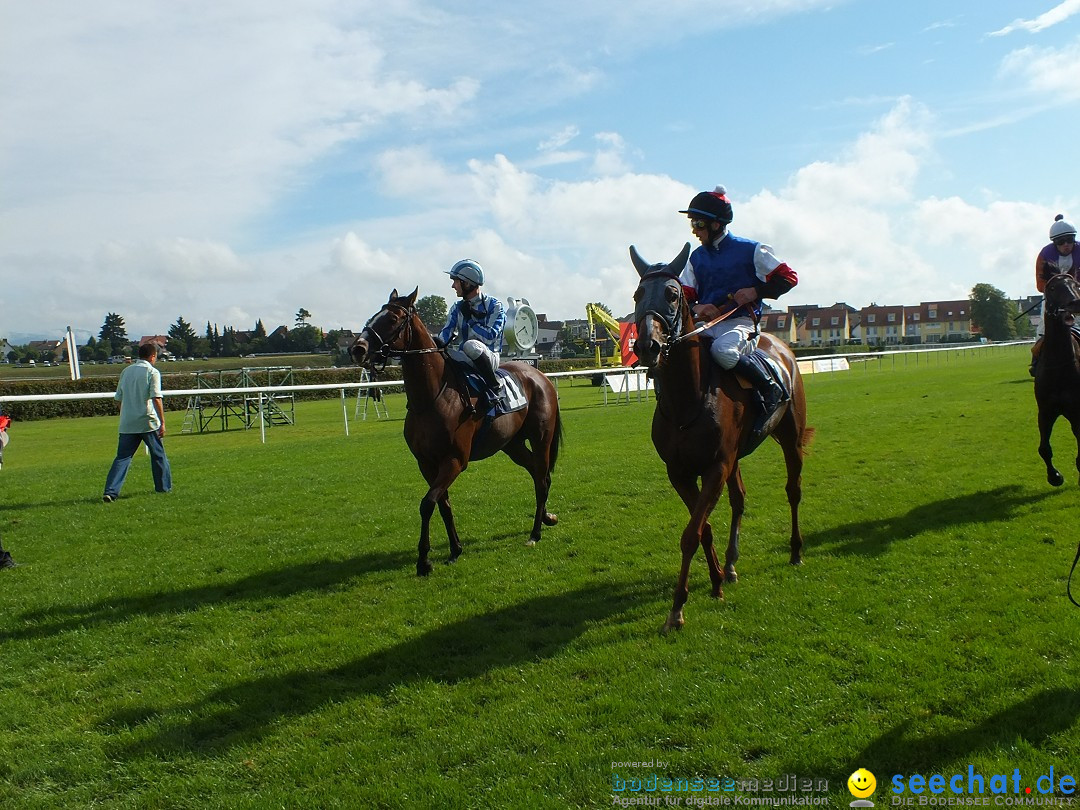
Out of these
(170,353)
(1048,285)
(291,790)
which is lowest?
(291,790)

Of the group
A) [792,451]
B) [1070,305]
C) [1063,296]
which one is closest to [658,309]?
[792,451]

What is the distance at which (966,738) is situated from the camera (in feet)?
10.6

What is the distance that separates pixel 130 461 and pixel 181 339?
264ft

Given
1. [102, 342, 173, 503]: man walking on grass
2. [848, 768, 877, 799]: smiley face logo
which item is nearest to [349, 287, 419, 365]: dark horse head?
[848, 768, 877, 799]: smiley face logo

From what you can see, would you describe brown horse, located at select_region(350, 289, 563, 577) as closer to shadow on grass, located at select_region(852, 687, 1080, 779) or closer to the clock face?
shadow on grass, located at select_region(852, 687, 1080, 779)

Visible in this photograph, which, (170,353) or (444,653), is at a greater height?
(170,353)

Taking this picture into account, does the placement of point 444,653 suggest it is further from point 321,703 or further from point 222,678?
point 222,678

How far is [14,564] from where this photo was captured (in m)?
7.12

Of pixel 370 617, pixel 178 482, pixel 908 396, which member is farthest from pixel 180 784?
pixel 908 396

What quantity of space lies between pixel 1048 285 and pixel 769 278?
350cm

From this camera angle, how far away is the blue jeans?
411 inches

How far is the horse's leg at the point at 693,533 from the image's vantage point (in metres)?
4.77

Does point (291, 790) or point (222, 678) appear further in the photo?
point (222, 678)

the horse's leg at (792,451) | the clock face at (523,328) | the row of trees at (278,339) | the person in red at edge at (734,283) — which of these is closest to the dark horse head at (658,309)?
the person in red at edge at (734,283)
